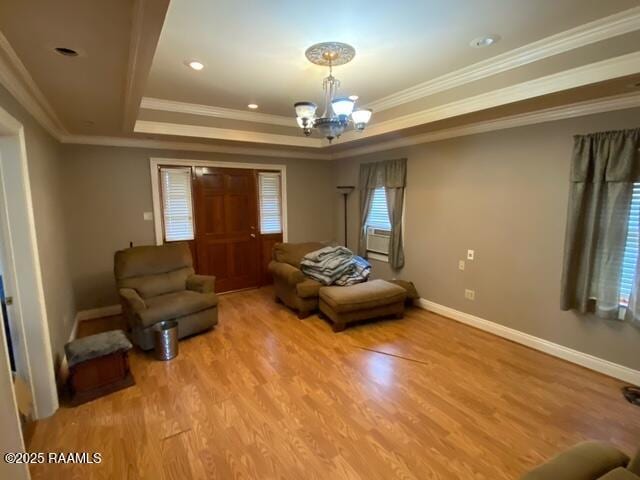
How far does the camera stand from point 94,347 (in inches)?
103

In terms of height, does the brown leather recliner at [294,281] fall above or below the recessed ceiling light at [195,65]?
below

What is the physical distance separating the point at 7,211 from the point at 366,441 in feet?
9.37

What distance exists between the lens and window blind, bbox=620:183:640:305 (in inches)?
104

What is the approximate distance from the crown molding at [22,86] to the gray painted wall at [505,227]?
3.98m

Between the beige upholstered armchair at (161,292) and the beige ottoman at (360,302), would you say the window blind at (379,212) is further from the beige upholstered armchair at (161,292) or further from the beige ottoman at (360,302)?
the beige upholstered armchair at (161,292)

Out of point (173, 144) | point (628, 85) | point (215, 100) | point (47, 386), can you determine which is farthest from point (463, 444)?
point (173, 144)

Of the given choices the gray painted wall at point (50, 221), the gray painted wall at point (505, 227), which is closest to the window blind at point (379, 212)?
the gray painted wall at point (505, 227)

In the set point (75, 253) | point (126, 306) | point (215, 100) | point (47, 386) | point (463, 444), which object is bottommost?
point (463, 444)

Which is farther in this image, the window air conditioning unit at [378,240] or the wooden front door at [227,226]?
the window air conditioning unit at [378,240]

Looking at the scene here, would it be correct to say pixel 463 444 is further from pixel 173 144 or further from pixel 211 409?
pixel 173 144

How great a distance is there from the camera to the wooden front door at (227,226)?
4926mm

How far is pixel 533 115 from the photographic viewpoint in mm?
3170

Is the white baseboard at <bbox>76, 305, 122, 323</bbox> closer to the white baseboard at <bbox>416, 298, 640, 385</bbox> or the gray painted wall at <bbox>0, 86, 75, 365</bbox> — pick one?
the gray painted wall at <bbox>0, 86, 75, 365</bbox>

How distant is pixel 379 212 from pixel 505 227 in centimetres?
199
